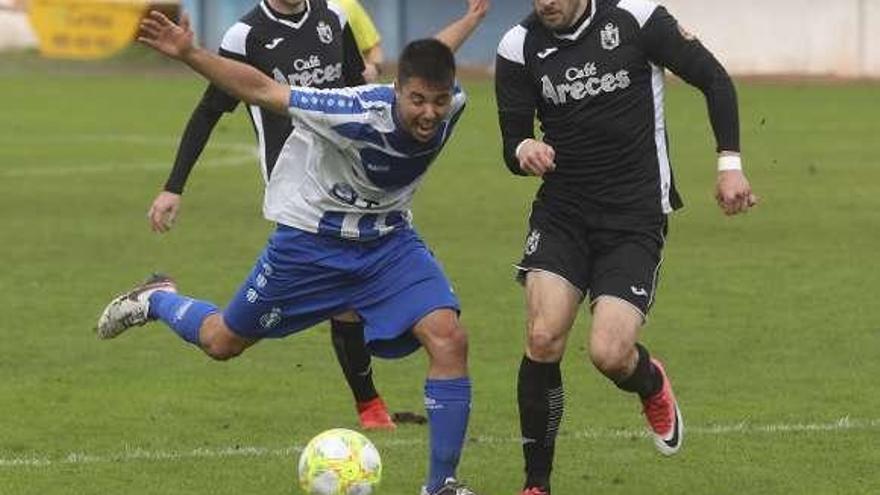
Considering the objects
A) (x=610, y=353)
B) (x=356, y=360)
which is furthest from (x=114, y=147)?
(x=610, y=353)

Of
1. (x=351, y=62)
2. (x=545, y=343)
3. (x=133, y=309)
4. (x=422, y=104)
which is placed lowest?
(x=133, y=309)

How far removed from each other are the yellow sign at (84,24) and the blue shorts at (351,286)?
1095 millimetres

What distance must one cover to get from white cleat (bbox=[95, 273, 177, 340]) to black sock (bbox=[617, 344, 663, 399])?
2425 millimetres

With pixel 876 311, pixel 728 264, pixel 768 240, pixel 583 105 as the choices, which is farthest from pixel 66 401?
pixel 768 240

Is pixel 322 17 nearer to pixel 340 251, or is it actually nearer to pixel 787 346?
pixel 340 251

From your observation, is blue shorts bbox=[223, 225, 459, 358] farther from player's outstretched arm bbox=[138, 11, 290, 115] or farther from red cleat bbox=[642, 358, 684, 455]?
red cleat bbox=[642, 358, 684, 455]

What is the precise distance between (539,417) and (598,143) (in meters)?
1.17

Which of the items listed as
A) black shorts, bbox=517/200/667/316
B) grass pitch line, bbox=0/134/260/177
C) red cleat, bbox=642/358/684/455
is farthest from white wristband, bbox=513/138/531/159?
grass pitch line, bbox=0/134/260/177

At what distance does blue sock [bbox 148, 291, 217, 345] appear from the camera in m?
9.89

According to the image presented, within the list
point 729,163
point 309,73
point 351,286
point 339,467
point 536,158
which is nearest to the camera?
point 339,467

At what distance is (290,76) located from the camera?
35.1ft

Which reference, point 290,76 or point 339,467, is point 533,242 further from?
point 290,76

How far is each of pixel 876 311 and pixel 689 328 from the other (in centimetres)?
145

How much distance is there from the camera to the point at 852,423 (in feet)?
34.5
